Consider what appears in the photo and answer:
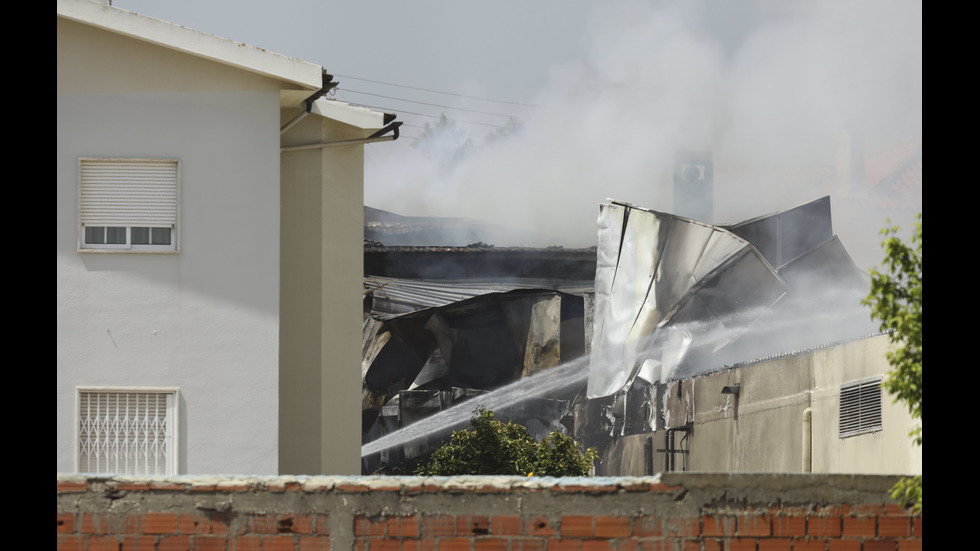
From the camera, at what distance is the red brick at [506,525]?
719 cm

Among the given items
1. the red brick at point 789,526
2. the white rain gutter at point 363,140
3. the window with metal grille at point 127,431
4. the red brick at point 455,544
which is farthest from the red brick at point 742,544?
the white rain gutter at point 363,140

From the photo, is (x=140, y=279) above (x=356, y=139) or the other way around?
the other way around

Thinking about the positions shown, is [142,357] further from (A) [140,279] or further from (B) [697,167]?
(B) [697,167]

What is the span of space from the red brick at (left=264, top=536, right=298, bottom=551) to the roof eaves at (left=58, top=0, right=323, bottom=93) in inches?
303

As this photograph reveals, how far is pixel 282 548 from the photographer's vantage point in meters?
7.29

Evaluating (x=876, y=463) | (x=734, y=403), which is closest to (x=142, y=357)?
(x=876, y=463)

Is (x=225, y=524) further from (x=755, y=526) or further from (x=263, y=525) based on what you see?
(x=755, y=526)

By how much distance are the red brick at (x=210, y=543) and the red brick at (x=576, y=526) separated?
7.14 ft

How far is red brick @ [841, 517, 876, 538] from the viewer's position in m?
7.13

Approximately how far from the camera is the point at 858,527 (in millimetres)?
7137

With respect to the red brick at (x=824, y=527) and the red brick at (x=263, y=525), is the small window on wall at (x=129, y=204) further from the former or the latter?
the red brick at (x=824, y=527)

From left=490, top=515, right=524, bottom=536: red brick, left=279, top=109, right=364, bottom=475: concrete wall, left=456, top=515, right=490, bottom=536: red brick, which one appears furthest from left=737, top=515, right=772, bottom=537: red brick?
left=279, top=109, right=364, bottom=475: concrete wall

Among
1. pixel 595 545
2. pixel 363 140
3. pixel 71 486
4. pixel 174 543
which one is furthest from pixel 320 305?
pixel 595 545

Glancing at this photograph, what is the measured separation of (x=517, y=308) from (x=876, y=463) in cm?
1792
